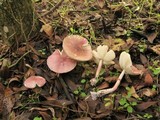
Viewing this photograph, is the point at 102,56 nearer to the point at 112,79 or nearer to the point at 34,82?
the point at 112,79

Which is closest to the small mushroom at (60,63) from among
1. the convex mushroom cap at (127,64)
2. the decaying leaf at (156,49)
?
the convex mushroom cap at (127,64)

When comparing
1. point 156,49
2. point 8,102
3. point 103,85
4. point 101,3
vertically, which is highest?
point 101,3

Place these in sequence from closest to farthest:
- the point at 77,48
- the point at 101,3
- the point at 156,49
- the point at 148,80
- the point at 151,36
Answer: the point at 148,80 → the point at 77,48 → the point at 156,49 → the point at 151,36 → the point at 101,3

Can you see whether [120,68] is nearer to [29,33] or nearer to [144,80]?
[144,80]

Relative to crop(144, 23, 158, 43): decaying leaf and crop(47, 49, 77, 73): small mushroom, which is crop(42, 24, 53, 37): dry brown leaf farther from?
crop(144, 23, 158, 43): decaying leaf

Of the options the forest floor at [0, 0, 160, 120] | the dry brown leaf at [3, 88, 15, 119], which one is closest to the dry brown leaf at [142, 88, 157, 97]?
the forest floor at [0, 0, 160, 120]

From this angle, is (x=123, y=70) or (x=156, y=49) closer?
(x=123, y=70)

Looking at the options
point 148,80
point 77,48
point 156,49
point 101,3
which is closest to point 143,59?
Result: point 156,49
